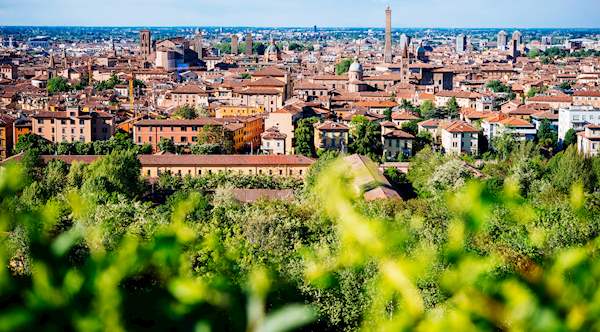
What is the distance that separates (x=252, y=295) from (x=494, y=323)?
0.36 m

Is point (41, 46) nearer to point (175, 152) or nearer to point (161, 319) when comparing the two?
point (175, 152)

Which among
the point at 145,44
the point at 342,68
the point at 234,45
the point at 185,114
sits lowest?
the point at 185,114

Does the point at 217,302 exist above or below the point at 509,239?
above

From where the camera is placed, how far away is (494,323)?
48.3 inches

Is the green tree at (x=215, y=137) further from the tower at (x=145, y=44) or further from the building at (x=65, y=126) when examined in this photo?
the tower at (x=145, y=44)

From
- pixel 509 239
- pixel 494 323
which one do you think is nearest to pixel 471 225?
pixel 494 323

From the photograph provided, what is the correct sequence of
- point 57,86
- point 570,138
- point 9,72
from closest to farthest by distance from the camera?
point 570,138, point 57,86, point 9,72

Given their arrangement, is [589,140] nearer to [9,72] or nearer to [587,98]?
[587,98]

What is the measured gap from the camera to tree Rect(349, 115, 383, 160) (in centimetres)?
1592

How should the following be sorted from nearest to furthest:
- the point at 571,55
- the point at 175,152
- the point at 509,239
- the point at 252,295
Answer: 1. the point at 252,295
2. the point at 509,239
3. the point at 175,152
4. the point at 571,55

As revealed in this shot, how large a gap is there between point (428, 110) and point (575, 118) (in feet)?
14.5

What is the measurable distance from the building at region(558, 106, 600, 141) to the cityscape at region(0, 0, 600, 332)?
92 millimetres

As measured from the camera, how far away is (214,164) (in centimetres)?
1393

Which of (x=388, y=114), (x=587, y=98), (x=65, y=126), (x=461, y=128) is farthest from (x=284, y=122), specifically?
(x=587, y=98)
